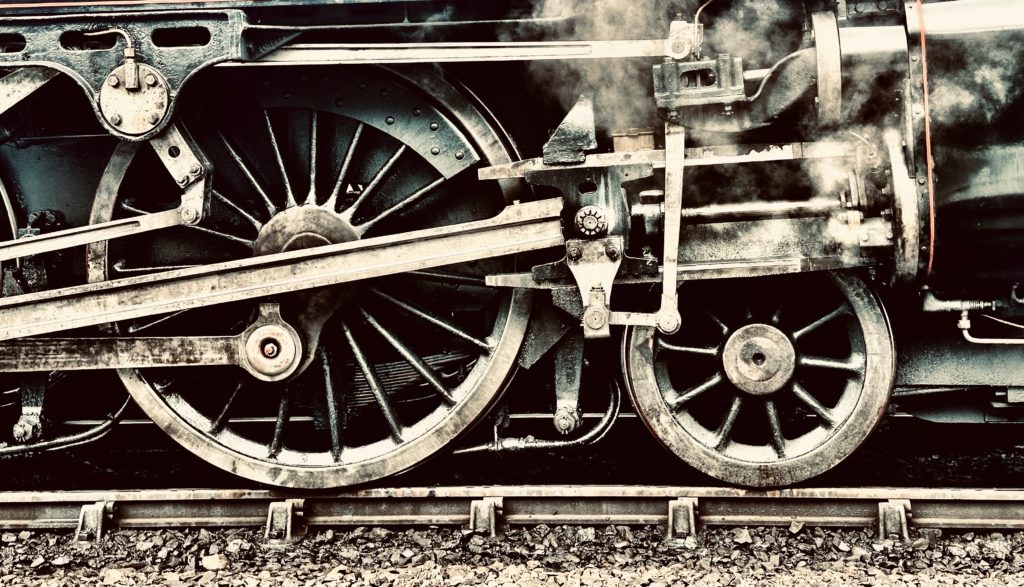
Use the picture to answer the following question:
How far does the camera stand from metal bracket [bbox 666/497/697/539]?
12.6ft

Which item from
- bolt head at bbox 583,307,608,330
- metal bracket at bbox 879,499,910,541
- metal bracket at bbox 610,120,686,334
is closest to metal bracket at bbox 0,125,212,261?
bolt head at bbox 583,307,608,330

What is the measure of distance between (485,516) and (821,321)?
1441 mm

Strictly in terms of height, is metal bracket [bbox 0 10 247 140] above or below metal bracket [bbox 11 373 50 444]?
above

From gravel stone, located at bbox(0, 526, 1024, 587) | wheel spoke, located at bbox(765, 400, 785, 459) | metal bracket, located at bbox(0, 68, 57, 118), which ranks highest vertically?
metal bracket, located at bbox(0, 68, 57, 118)

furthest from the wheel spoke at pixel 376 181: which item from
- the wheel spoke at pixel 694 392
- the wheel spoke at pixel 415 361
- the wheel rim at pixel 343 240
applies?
the wheel spoke at pixel 694 392

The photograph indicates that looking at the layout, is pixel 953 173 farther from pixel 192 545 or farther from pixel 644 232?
pixel 192 545

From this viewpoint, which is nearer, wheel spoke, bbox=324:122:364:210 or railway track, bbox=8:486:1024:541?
railway track, bbox=8:486:1024:541

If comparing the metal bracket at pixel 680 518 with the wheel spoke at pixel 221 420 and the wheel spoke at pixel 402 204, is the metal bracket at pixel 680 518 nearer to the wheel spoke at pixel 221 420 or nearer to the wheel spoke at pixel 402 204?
the wheel spoke at pixel 402 204

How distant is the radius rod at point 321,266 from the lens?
367 centimetres

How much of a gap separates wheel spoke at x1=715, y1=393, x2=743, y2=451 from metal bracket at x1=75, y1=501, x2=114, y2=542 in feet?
7.64

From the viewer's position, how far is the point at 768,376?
3824 millimetres

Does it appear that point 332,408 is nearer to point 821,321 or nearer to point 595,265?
point 595,265

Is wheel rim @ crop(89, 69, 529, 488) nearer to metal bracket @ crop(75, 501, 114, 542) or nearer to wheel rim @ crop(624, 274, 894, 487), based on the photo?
metal bracket @ crop(75, 501, 114, 542)

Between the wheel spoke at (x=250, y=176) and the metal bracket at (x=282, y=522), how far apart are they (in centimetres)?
110
